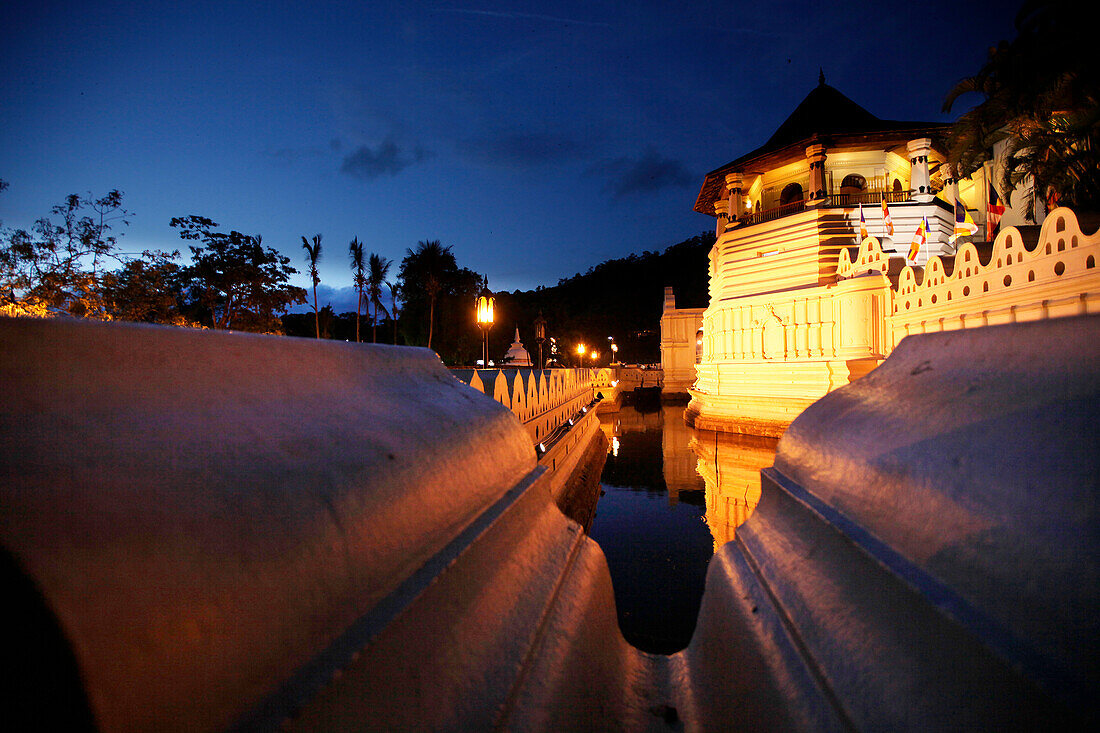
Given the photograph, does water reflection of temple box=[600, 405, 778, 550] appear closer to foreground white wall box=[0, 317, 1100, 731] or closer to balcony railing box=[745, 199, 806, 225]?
foreground white wall box=[0, 317, 1100, 731]

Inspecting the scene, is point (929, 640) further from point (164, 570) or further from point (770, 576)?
point (164, 570)

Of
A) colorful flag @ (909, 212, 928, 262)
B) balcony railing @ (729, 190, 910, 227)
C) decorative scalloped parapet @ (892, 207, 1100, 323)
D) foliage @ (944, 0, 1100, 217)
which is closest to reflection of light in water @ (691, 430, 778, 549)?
decorative scalloped parapet @ (892, 207, 1100, 323)

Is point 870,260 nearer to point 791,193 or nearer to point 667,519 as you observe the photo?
point 667,519

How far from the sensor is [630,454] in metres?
12.0

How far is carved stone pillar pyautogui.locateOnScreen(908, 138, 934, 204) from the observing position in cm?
1866

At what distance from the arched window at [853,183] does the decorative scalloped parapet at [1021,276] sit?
20133mm

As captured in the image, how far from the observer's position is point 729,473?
30.5 feet

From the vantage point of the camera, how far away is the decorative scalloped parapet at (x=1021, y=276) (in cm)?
278

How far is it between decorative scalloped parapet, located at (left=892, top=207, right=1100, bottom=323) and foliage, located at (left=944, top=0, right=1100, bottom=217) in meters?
3.10

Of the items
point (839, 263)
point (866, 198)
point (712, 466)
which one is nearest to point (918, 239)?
point (866, 198)

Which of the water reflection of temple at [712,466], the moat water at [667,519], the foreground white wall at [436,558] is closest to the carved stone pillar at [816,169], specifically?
the water reflection of temple at [712,466]

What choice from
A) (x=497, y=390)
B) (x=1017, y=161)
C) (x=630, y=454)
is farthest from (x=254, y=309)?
(x=1017, y=161)

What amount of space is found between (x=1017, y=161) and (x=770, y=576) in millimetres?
9917

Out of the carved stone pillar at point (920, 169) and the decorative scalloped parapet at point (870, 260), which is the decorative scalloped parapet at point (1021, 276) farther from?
the carved stone pillar at point (920, 169)
